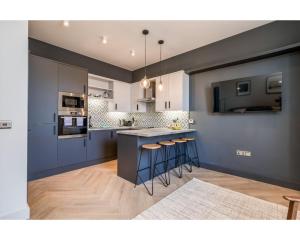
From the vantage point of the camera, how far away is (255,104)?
2.91 meters

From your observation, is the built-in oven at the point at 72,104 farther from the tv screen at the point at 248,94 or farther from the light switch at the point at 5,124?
the tv screen at the point at 248,94

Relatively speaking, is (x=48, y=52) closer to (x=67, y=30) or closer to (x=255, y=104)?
(x=67, y=30)

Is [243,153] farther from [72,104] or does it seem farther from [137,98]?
[72,104]

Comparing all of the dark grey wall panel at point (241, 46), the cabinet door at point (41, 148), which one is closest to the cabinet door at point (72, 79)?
the cabinet door at point (41, 148)

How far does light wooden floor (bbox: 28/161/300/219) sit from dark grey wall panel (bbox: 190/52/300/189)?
0.93 feet

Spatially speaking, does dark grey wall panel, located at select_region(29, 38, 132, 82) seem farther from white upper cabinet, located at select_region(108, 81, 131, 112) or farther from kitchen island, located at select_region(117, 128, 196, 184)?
kitchen island, located at select_region(117, 128, 196, 184)

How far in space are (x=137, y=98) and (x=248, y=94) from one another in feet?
9.85

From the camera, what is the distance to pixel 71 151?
341 centimetres

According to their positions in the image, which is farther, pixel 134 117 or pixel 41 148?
pixel 134 117

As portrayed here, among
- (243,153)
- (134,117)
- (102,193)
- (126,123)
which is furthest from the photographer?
(134,117)

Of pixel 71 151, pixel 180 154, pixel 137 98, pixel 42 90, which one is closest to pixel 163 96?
pixel 137 98

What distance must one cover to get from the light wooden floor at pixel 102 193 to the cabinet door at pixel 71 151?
0.26 meters

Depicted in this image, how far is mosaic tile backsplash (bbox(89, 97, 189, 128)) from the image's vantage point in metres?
A: 4.30

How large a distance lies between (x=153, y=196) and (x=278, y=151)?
227 centimetres
